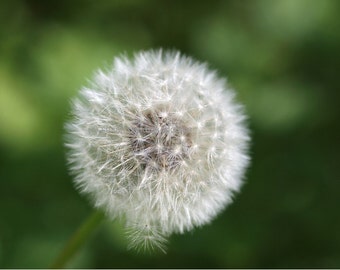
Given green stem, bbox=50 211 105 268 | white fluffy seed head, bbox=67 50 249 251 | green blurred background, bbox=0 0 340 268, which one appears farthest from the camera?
green blurred background, bbox=0 0 340 268

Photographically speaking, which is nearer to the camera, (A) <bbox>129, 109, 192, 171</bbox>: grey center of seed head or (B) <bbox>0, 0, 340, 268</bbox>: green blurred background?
(A) <bbox>129, 109, 192, 171</bbox>: grey center of seed head

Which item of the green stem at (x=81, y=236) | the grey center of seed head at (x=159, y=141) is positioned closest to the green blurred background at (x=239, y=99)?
the green stem at (x=81, y=236)

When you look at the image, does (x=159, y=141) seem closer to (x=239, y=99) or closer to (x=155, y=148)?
(x=155, y=148)

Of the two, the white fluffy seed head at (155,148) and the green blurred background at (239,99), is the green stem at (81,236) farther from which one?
the green blurred background at (239,99)

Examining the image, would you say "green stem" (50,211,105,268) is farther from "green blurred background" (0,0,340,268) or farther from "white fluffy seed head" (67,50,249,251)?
"green blurred background" (0,0,340,268)

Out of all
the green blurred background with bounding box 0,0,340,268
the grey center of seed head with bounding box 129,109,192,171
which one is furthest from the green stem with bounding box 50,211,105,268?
the green blurred background with bounding box 0,0,340,268

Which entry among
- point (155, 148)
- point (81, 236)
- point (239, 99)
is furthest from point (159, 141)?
point (239, 99)

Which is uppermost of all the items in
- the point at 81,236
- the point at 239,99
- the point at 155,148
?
the point at 239,99

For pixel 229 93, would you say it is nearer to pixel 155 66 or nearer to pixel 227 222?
pixel 155 66
